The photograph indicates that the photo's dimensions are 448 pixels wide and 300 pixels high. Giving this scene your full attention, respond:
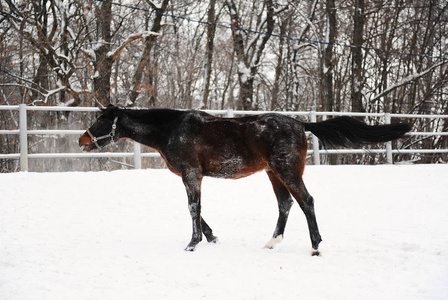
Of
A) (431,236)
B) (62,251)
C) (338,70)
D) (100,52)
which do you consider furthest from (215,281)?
(338,70)

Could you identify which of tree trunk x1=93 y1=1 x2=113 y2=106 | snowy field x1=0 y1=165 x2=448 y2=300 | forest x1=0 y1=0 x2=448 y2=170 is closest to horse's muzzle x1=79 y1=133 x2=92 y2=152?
snowy field x1=0 y1=165 x2=448 y2=300

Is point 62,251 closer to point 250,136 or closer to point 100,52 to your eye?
point 250,136

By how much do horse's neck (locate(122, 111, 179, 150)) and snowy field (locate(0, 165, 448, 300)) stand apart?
130 centimetres

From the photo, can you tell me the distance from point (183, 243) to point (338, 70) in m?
20.8

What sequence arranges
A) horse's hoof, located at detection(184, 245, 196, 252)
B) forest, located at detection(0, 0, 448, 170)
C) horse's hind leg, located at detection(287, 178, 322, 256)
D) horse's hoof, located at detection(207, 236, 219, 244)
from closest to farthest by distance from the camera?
horse's hind leg, located at detection(287, 178, 322, 256), horse's hoof, located at detection(184, 245, 196, 252), horse's hoof, located at detection(207, 236, 219, 244), forest, located at detection(0, 0, 448, 170)

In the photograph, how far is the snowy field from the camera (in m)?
3.71

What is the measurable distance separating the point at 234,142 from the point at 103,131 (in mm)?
1772

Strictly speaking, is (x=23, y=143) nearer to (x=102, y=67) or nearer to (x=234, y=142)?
(x=102, y=67)

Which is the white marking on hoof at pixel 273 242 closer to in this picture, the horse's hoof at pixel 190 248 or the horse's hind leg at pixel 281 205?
the horse's hind leg at pixel 281 205

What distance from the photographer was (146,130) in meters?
5.61

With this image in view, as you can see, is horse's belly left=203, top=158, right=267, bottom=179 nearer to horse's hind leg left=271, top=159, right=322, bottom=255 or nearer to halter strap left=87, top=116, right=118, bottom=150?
horse's hind leg left=271, top=159, right=322, bottom=255

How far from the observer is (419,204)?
7637 millimetres

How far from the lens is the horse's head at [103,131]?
5609mm

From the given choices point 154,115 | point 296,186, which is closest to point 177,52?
point 154,115
